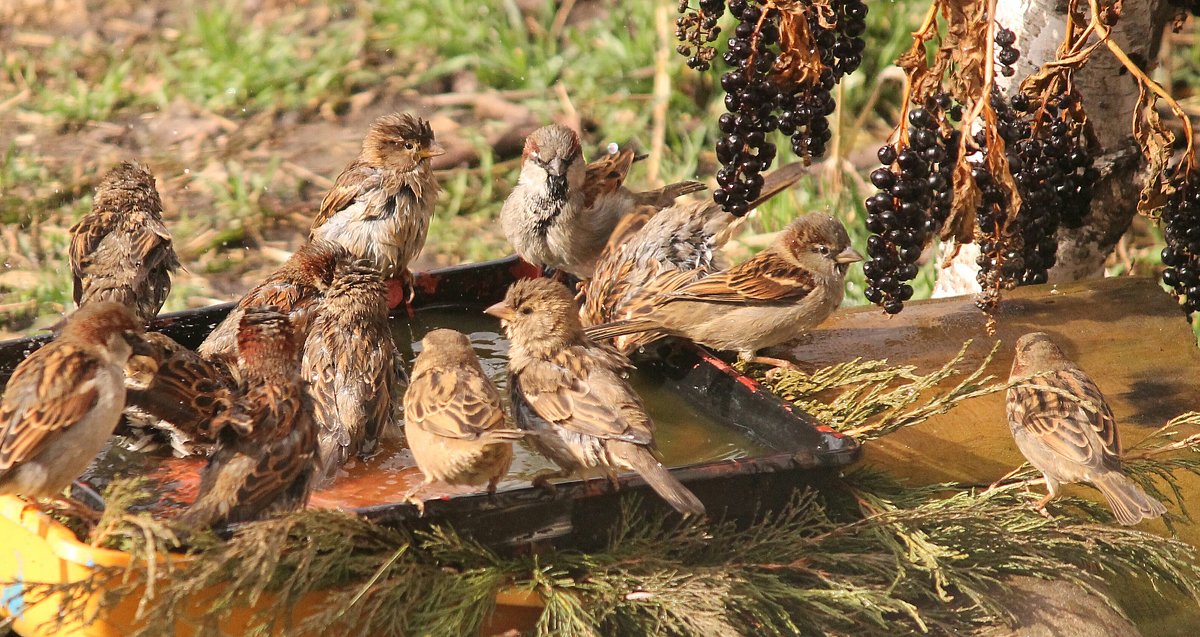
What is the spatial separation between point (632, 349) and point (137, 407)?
5.41 ft

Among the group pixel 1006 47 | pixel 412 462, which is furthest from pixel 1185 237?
pixel 412 462

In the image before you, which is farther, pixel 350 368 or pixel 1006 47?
pixel 350 368

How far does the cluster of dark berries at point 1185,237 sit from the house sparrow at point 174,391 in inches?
116

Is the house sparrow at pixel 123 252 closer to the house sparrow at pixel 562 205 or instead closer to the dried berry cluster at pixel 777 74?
the house sparrow at pixel 562 205

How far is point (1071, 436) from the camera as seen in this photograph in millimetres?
3945

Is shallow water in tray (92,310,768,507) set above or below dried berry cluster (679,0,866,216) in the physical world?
below

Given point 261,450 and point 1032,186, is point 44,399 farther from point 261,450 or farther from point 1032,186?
point 1032,186

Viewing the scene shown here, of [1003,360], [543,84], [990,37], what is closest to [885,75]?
[543,84]

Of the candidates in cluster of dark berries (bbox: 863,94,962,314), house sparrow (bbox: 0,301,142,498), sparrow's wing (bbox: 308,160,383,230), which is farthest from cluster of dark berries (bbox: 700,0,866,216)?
house sparrow (bbox: 0,301,142,498)

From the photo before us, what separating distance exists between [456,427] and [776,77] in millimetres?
1509

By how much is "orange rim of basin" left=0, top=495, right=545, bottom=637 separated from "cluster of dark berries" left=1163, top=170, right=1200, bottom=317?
2.42 meters

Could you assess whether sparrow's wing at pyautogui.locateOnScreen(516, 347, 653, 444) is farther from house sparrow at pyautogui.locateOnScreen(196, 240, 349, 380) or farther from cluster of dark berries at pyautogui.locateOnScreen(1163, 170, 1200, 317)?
cluster of dark berries at pyautogui.locateOnScreen(1163, 170, 1200, 317)

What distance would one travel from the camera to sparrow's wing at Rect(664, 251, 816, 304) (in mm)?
4895

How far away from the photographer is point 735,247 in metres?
7.55
